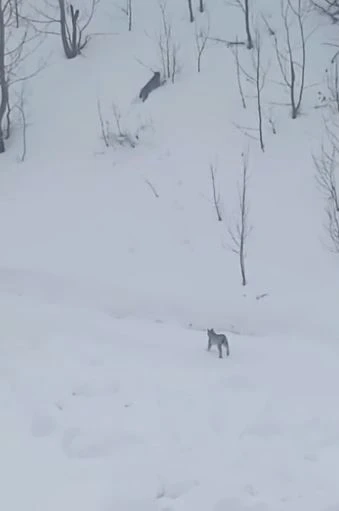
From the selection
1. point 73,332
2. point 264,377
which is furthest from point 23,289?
point 264,377

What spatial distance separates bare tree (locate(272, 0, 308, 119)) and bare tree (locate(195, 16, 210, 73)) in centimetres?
152

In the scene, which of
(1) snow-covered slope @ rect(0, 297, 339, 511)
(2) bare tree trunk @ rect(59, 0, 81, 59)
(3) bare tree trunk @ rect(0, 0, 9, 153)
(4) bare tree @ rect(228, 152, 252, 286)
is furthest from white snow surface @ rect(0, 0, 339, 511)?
(3) bare tree trunk @ rect(0, 0, 9, 153)

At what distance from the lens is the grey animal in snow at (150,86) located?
1644 cm

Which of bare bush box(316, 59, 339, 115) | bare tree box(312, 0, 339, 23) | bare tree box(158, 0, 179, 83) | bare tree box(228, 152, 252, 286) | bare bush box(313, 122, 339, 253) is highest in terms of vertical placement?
bare tree box(312, 0, 339, 23)

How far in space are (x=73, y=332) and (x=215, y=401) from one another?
108 inches

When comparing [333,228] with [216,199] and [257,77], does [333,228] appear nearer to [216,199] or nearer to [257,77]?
[216,199]

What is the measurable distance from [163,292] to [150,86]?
6182 mm

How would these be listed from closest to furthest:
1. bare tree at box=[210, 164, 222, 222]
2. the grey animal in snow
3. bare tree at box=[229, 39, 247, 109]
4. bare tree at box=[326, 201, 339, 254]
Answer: bare tree at box=[326, 201, 339, 254]
bare tree at box=[210, 164, 222, 222]
bare tree at box=[229, 39, 247, 109]
the grey animal in snow

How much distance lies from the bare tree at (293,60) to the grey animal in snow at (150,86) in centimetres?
251

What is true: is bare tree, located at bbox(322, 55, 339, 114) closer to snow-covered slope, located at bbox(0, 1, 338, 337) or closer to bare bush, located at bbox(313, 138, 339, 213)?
snow-covered slope, located at bbox(0, 1, 338, 337)

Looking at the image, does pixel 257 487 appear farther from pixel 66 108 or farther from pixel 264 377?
pixel 66 108

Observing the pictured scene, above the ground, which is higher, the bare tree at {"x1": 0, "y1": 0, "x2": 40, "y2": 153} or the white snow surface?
the bare tree at {"x1": 0, "y1": 0, "x2": 40, "y2": 153}

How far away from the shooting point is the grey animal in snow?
16.4m

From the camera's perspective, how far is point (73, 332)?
9.86m
